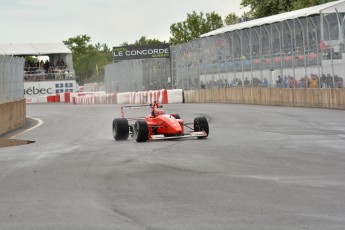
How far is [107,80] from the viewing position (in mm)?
69750

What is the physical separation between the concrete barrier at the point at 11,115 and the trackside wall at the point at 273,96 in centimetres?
1219

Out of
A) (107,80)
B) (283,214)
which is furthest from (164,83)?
(283,214)

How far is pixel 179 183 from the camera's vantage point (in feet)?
30.8

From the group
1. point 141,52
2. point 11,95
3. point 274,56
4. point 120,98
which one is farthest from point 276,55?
point 141,52

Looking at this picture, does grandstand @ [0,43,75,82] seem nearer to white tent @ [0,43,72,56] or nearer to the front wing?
white tent @ [0,43,72,56]

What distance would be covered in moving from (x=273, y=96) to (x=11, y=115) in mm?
15428

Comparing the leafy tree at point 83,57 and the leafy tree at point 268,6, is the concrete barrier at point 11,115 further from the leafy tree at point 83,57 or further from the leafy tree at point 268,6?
the leafy tree at point 83,57

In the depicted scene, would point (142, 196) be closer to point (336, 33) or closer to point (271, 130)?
point (271, 130)

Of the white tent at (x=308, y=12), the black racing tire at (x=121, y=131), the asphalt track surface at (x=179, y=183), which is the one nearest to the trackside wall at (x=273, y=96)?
the white tent at (x=308, y=12)

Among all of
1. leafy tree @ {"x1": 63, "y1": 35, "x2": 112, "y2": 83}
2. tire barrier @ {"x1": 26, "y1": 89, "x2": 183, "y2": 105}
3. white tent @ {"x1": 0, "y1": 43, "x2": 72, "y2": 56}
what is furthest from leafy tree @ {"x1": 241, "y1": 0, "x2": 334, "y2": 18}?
leafy tree @ {"x1": 63, "y1": 35, "x2": 112, "y2": 83}

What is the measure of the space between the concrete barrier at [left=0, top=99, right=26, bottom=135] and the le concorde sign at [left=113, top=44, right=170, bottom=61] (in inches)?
2042

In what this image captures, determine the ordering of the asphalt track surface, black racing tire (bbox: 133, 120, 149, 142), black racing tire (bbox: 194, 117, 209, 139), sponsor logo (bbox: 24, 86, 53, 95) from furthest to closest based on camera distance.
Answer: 1. sponsor logo (bbox: 24, 86, 53, 95)
2. black racing tire (bbox: 194, 117, 209, 139)
3. black racing tire (bbox: 133, 120, 149, 142)
4. the asphalt track surface

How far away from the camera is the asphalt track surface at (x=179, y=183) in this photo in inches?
270

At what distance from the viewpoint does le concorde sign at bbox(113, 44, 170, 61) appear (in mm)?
79875
